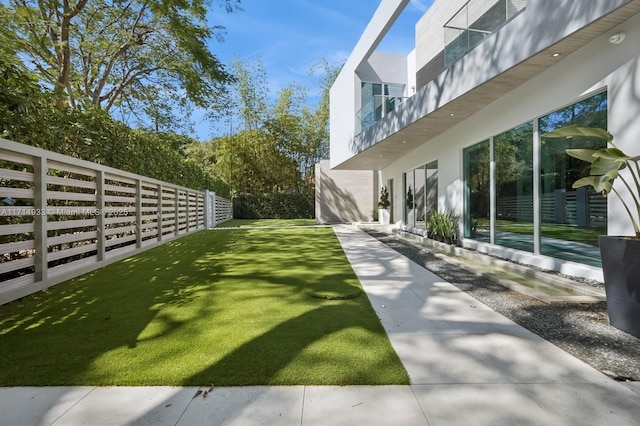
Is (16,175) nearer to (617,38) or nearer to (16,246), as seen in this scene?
(16,246)

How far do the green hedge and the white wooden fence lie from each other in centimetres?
1476

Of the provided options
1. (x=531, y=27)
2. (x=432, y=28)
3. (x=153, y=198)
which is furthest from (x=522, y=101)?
(x=153, y=198)

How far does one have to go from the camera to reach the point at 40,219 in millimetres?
3762

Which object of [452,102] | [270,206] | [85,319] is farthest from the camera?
[270,206]

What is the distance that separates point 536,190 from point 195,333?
537cm

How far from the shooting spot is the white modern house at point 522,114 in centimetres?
399

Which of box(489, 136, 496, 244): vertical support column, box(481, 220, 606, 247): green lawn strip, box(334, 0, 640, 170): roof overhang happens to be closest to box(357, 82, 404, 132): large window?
box(334, 0, 640, 170): roof overhang

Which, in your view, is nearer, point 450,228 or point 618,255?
point 618,255

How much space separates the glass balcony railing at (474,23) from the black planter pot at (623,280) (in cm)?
376

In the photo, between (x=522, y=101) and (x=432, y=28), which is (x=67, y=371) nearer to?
(x=522, y=101)

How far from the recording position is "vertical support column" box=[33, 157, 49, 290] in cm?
375

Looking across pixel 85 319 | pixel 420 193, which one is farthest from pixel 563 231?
pixel 420 193

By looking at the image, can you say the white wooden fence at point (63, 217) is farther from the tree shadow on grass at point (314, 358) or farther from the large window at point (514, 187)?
the large window at point (514, 187)

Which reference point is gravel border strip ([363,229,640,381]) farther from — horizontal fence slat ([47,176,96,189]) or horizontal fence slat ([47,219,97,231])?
horizontal fence slat ([47,176,96,189])
